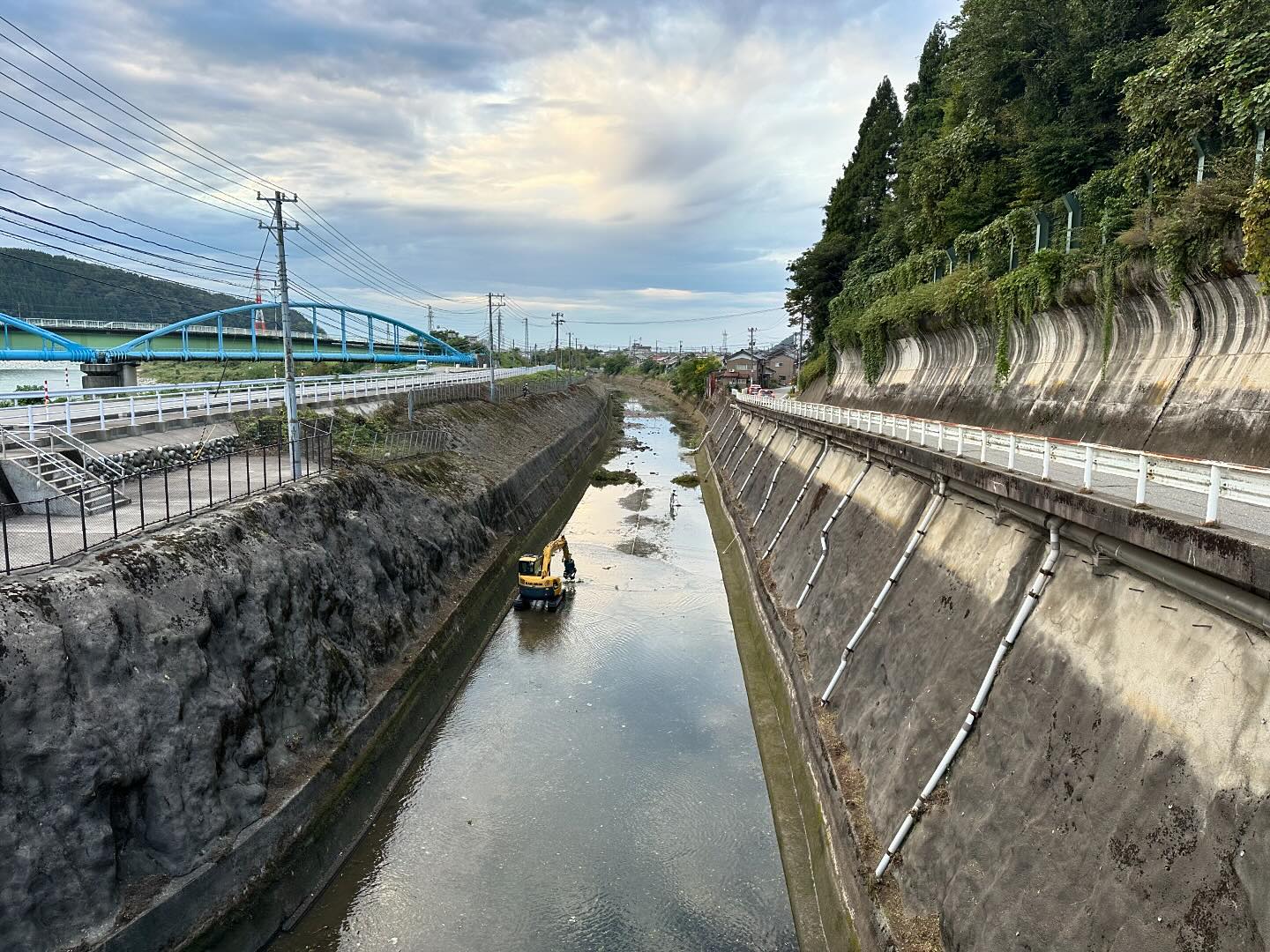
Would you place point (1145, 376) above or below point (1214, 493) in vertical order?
above

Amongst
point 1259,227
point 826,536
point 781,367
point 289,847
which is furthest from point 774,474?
point 781,367

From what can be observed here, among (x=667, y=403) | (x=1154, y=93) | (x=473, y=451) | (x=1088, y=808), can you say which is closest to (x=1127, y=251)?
(x=1154, y=93)

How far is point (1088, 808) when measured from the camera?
7250 millimetres

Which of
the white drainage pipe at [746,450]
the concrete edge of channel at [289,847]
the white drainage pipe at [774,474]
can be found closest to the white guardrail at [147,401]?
the concrete edge of channel at [289,847]

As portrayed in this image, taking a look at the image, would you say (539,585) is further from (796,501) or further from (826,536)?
(796,501)

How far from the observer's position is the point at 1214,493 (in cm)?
688

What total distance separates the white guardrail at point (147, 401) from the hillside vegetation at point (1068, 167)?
1061 inches

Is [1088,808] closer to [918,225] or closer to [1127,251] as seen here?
[1127,251]

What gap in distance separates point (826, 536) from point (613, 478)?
31322 mm

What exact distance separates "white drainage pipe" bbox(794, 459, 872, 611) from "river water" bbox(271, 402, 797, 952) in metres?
2.98

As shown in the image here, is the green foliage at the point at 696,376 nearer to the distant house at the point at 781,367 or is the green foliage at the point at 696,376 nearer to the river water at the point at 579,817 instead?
the distant house at the point at 781,367

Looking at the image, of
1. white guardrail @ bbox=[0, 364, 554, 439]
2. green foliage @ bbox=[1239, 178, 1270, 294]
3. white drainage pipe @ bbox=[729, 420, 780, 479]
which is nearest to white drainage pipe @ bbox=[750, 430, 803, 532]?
white drainage pipe @ bbox=[729, 420, 780, 479]

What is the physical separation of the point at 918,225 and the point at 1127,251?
21086mm

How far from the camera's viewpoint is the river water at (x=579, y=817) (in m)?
10.9
